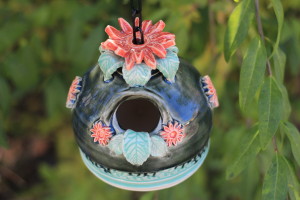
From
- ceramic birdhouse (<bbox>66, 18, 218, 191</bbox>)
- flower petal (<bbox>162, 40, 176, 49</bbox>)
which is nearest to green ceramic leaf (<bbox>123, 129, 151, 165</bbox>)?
ceramic birdhouse (<bbox>66, 18, 218, 191</bbox>)

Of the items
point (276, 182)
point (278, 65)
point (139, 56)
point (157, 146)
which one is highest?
point (139, 56)

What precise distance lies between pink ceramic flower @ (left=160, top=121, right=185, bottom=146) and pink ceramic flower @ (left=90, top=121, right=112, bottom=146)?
14 centimetres

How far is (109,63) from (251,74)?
39 centimetres

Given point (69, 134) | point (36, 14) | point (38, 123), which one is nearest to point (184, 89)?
point (36, 14)

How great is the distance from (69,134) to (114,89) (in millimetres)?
2257

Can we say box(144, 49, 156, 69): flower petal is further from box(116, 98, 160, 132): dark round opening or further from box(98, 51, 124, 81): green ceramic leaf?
box(116, 98, 160, 132): dark round opening

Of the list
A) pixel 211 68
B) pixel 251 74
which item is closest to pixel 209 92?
pixel 251 74

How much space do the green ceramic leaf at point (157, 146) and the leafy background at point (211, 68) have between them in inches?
10.4

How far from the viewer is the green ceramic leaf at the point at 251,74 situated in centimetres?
113

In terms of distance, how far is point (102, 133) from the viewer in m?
1.05

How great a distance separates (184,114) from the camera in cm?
108

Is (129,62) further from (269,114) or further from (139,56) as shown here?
(269,114)

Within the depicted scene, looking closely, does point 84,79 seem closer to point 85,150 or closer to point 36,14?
point 85,150

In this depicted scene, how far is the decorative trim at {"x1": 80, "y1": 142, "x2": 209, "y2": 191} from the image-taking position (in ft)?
3.65
